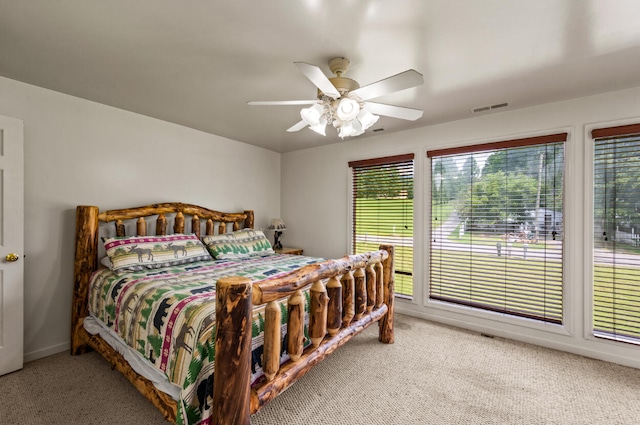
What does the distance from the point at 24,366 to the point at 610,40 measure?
4.80 m

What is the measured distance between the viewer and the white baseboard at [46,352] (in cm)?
243

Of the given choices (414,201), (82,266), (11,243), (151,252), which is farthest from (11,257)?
(414,201)

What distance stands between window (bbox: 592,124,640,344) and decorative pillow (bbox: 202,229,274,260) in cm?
332

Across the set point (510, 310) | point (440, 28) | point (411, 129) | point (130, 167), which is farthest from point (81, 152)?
point (510, 310)

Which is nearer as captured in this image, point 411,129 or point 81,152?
point 81,152

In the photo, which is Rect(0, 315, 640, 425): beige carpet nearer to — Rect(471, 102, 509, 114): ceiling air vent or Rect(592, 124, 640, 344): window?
Rect(592, 124, 640, 344): window

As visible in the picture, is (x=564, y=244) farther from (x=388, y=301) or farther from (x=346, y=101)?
(x=346, y=101)

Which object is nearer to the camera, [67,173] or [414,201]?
[67,173]

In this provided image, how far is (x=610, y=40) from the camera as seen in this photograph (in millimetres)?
1751

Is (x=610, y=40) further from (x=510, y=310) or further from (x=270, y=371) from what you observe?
(x=270, y=371)

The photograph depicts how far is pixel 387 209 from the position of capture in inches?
151

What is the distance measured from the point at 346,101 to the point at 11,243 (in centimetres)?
274

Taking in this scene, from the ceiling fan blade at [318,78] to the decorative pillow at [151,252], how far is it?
2.14m

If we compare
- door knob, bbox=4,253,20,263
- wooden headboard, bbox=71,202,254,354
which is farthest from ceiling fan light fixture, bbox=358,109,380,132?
door knob, bbox=4,253,20,263
